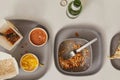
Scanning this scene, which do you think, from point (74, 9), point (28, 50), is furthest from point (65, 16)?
point (28, 50)

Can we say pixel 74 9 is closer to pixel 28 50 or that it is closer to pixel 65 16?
pixel 65 16

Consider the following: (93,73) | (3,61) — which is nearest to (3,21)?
(3,61)

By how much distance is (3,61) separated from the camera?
109 centimetres

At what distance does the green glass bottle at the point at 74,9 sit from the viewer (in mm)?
1063

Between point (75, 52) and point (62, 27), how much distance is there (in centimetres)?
11

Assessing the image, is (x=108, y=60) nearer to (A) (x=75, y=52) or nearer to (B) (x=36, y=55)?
(A) (x=75, y=52)

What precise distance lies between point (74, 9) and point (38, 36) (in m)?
0.17

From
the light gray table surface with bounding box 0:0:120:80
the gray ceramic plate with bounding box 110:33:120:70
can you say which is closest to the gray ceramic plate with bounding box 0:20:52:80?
the light gray table surface with bounding box 0:0:120:80

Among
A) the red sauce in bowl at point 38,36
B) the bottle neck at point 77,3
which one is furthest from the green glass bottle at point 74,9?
the red sauce in bowl at point 38,36

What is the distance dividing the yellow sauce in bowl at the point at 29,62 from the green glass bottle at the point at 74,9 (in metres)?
0.21

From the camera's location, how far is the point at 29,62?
3.62 feet

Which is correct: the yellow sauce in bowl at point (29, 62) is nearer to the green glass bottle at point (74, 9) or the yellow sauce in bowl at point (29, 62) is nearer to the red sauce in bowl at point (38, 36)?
the red sauce in bowl at point (38, 36)

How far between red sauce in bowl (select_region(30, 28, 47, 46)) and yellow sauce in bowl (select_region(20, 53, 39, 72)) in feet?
0.18

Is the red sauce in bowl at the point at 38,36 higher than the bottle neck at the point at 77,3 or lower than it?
lower
